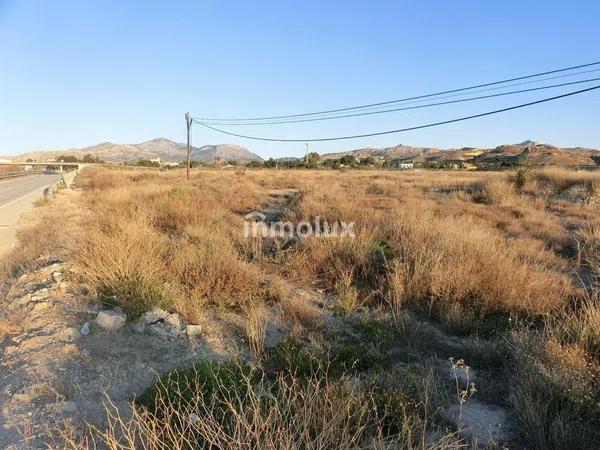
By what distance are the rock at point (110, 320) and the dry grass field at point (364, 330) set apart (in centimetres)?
26

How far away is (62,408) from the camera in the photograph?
3.92 metres

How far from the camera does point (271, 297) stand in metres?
7.08

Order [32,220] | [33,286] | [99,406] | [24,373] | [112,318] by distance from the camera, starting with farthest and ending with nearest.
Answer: [32,220]
[33,286]
[112,318]
[24,373]
[99,406]

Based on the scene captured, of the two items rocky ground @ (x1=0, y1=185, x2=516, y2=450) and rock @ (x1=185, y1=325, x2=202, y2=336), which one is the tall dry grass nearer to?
rocky ground @ (x1=0, y1=185, x2=516, y2=450)

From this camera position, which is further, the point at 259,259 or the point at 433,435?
the point at 259,259

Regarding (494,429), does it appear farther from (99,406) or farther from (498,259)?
(498,259)

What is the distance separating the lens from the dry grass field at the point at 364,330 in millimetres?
3406

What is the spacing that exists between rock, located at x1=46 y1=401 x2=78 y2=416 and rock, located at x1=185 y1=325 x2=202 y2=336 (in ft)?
5.83

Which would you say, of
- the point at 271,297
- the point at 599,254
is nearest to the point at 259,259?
the point at 271,297

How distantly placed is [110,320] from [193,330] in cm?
105

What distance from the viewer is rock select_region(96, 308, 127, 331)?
18.4 feet

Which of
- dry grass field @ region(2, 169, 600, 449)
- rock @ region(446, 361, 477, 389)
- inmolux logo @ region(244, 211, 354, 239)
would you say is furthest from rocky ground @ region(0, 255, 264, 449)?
inmolux logo @ region(244, 211, 354, 239)

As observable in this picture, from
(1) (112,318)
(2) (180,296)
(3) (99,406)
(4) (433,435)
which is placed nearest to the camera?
(4) (433,435)

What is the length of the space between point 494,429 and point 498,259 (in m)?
4.17
